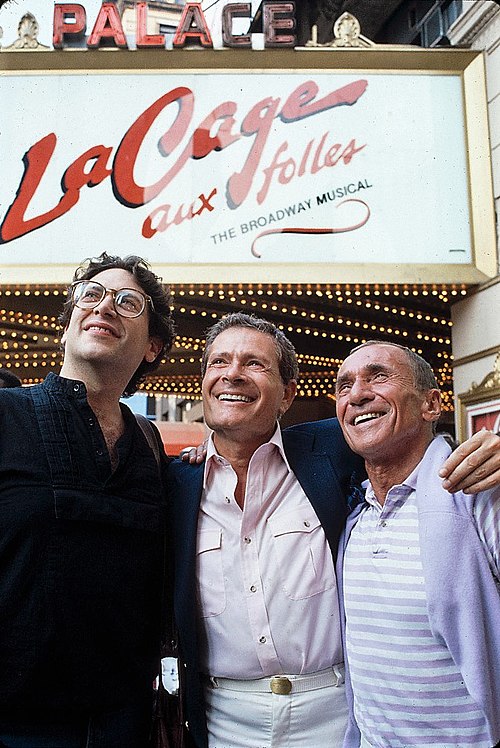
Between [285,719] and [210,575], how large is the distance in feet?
1.77

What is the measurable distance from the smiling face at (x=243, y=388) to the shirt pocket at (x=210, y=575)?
41 centimetres

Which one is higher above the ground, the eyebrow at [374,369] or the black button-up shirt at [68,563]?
the eyebrow at [374,369]

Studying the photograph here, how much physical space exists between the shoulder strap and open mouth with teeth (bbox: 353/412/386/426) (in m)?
0.80

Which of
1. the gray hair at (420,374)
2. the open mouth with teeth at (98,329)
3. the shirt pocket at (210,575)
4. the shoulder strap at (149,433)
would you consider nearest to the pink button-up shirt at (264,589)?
the shirt pocket at (210,575)

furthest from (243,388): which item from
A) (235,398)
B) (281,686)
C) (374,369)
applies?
(281,686)

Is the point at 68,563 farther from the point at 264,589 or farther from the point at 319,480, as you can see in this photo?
the point at 319,480

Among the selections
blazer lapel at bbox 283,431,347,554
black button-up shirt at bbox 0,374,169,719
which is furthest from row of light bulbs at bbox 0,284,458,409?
black button-up shirt at bbox 0,374,169,719

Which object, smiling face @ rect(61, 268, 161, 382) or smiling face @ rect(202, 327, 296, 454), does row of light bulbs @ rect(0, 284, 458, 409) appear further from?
smiling face @ rect(61, 268, 161, 382)

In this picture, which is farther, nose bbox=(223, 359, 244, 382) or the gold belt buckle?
nose bbox=(223, 359, 244, 382)

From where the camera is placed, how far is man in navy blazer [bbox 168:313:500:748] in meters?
2.26

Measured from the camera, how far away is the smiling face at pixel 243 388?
8.45 feet

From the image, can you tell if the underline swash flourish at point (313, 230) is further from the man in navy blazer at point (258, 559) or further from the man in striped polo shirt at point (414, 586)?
the man in striped polo shirt at point (414, 586)

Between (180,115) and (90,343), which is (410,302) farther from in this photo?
(90,343)

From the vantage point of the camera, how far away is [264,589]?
7.59 ft
